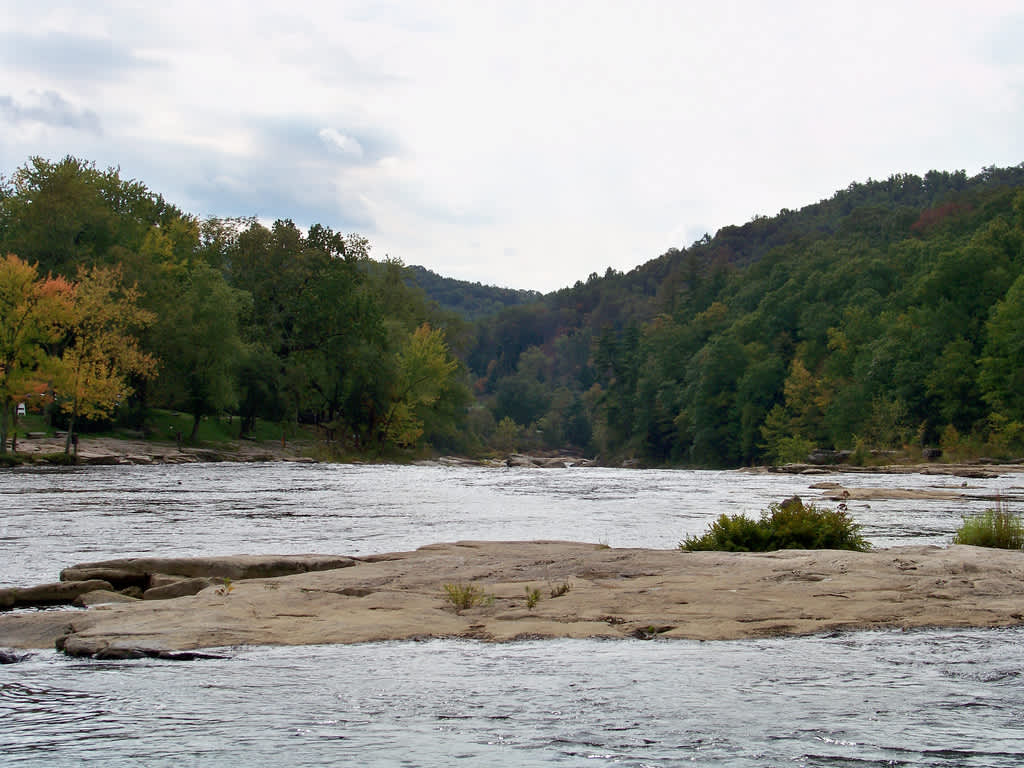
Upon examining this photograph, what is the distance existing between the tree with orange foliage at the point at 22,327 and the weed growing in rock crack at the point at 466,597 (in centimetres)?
4991

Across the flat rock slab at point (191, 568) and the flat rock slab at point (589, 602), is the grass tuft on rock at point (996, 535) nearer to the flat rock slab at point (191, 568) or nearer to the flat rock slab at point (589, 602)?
the flat rock slab at point (589, 602)

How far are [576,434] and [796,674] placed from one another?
18785 centimetres

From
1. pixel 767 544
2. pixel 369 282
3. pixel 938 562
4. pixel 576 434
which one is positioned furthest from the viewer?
pixel 576 434

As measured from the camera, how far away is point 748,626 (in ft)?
37.7

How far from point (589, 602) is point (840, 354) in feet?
334

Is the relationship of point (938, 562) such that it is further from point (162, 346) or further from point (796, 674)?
point (162, 346)

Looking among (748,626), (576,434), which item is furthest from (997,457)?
(576,434)

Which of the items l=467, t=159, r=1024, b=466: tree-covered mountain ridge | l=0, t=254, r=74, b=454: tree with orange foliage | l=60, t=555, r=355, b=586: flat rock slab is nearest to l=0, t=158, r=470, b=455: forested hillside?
l=0, t=254, r=74, b=454: tree with orange foliage

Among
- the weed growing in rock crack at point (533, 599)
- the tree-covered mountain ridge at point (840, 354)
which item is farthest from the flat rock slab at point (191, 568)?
the tree-covered mountain ridge at point (840, 354)

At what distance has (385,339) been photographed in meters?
94.9

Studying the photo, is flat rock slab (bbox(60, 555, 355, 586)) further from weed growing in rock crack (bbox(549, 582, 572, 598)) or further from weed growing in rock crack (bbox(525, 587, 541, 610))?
weed growing in rock crack (bbox(525, 587, 541, 610))

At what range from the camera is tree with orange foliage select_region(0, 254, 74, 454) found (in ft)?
Answer: 183

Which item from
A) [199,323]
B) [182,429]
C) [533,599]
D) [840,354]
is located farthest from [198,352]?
[533,599]

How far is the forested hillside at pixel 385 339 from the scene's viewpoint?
67.8m
